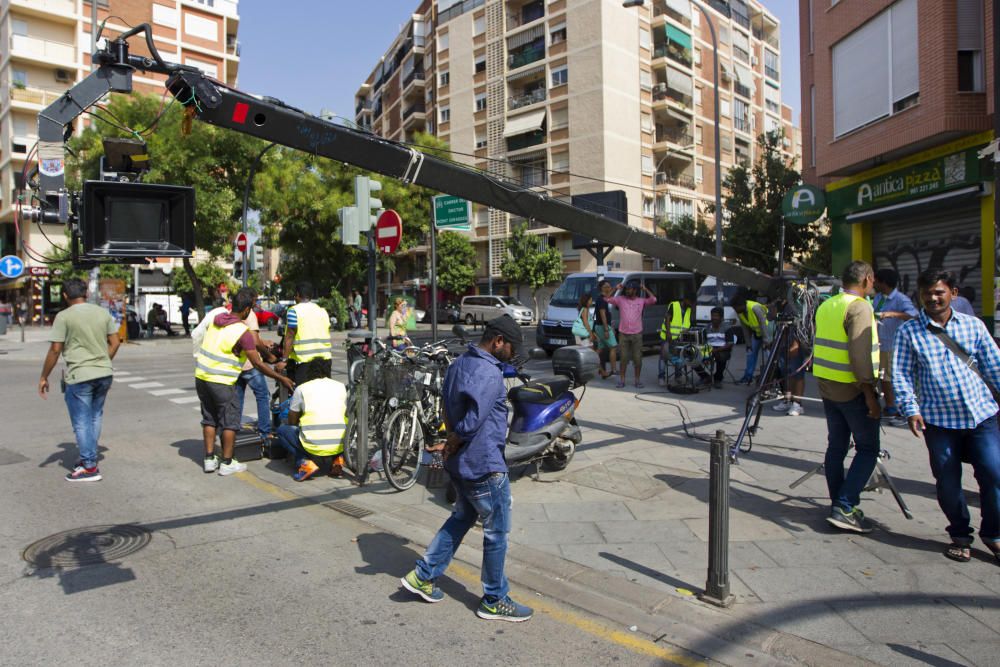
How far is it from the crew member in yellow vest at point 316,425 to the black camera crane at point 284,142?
227cm

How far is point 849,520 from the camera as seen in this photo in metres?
4.77

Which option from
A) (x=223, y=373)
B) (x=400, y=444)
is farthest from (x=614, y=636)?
(x=223, y=373)

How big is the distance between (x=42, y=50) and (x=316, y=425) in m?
48.2

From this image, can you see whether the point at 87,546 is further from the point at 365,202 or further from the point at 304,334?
the point at 365,202

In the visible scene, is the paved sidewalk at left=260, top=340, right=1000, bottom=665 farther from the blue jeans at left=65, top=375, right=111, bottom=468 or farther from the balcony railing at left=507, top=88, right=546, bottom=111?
the balcony railing at left=507, top=88, right=546, bottom=111

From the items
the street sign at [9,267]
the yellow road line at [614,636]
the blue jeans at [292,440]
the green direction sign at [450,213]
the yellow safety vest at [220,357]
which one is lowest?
the yellow road line at [614,636]

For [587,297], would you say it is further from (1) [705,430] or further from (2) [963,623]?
(2) [963,623]

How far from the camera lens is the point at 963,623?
349 centimetres

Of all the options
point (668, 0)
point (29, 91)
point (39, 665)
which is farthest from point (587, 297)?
point (29, 91)

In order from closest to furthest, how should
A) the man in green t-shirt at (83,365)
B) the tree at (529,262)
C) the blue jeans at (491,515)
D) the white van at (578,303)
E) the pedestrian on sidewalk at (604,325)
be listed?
1. the blue jeans at (491,515)
2. the man in green t-shirt at (83,365)
3. the pedestrian on sidewalk at (604,325)
4. the white van at (578,303)
5. the tree at (529,262)

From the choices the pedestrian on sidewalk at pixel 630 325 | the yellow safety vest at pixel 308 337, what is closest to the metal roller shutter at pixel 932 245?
the pedestrian on sidewalk at pixel 630 325

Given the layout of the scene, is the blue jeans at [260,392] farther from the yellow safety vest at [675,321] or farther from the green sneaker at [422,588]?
the yellow safety vest at [675,321]

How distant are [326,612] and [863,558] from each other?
3301 millimetres

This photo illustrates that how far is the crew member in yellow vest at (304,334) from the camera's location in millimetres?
7082
